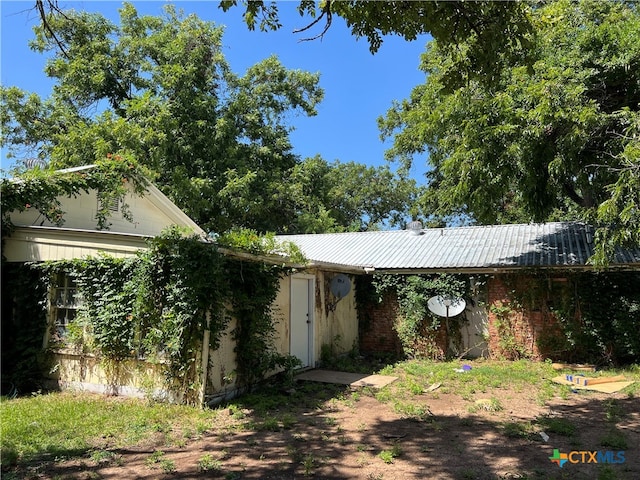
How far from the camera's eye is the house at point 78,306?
712 cm

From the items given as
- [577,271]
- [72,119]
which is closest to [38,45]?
[72,119]

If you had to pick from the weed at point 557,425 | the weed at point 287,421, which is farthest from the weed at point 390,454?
the weed at point 557,425

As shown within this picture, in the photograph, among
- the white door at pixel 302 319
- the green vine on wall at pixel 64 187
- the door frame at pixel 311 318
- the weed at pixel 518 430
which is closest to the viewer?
the weed at pixel 518 430

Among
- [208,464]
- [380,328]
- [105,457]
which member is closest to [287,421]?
[208,464]

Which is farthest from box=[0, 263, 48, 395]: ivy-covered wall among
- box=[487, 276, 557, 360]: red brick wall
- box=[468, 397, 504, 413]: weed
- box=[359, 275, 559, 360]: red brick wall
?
box=[487, 276, 557, 360]: red brick wall

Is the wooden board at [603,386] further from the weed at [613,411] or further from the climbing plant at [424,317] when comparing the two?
the climbing plant at [424,317]

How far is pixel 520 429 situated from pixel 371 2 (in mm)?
5603

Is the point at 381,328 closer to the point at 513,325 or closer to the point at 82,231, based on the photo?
the point at 513,325

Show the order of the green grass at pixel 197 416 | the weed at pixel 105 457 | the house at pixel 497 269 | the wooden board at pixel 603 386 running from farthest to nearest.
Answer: the house at pixel 497 269, the wooden board at pixel 603 386, the green grass at pixel 197 416, the weed at pixel 105 457

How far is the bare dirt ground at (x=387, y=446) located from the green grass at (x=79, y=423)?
0.31 m

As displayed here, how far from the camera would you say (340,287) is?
11.2 m

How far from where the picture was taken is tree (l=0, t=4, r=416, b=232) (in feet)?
59.2

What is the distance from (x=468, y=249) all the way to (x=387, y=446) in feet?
28.2

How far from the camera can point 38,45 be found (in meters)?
19.2
